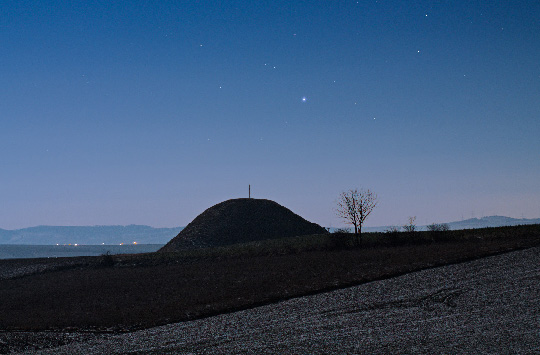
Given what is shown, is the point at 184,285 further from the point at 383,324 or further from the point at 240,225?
the point at 240,225

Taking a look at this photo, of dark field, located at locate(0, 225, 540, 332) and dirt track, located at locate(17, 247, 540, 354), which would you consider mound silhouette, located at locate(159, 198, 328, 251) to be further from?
dirt track, located at locate(17, 247, 540, 354)

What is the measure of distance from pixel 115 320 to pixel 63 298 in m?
12.9

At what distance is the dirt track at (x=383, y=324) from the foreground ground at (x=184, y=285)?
502 mm

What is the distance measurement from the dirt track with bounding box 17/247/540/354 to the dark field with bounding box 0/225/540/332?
3255mm

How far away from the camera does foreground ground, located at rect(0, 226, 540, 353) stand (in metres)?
26.7

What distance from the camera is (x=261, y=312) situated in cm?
2627

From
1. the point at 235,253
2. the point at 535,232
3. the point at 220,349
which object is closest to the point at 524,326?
the point at 220,349

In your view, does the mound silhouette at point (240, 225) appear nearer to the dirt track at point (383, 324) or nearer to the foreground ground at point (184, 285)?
the foreground ground at point (184, 285)

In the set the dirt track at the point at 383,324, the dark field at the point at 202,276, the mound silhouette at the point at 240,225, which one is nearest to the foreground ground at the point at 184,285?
the dark field at the point at 202,276

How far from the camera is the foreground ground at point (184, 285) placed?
26.7 m

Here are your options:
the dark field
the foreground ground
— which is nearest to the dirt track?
the foreground ground

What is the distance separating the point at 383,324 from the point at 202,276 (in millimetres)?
25209

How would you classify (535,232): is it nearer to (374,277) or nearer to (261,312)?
(374,277)

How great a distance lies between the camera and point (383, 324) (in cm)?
2117
